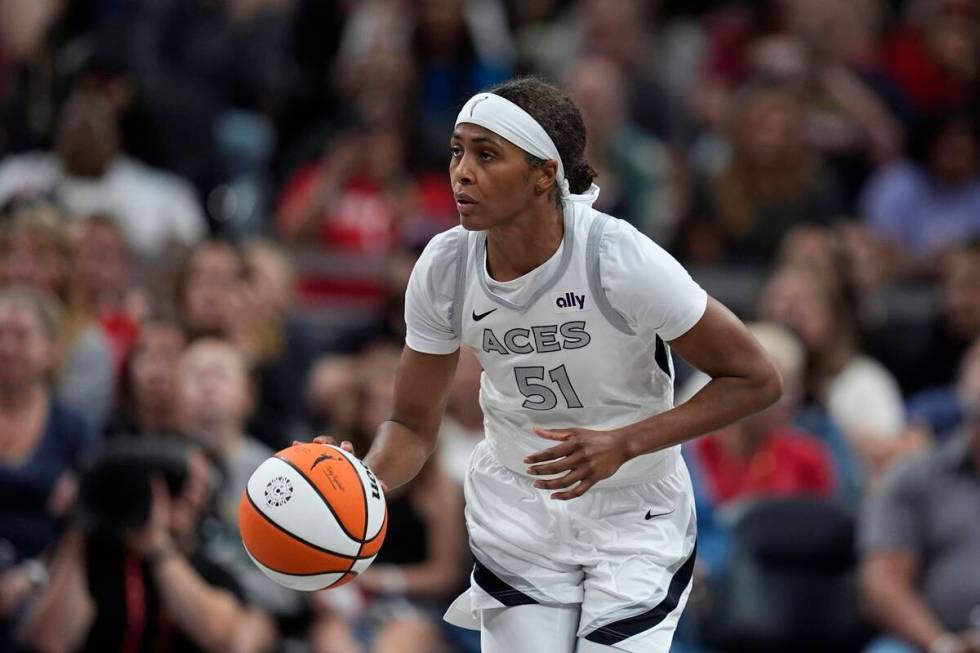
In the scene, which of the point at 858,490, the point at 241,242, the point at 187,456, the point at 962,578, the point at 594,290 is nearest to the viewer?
the point at 594,290

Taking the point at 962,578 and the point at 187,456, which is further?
the point at 962,578

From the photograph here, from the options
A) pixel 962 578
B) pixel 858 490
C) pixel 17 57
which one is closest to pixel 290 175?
pixel 17 57

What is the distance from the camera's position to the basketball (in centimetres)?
439

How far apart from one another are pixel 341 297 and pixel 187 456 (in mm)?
3451

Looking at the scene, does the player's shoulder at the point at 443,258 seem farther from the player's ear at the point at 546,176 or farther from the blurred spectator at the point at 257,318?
the blurred spectator at the point at 257,318

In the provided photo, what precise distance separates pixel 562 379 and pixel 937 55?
7.62m

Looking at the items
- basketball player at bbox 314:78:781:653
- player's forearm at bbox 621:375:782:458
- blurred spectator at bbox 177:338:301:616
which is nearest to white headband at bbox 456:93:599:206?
basketball player at bbox 314:78:781:653

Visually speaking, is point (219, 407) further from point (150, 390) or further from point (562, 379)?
point (562, 379)

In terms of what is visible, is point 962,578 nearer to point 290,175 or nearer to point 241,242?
point 241,242

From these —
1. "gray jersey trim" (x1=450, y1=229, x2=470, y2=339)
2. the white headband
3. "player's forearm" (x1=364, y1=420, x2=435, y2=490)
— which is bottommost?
"player's forearm" (x1=364, y1=420, x2=435, y2=490)

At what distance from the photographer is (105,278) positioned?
334 inches

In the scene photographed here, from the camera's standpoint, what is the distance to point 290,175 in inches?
421

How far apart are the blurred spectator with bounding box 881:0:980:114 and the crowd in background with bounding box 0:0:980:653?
0.08 feet

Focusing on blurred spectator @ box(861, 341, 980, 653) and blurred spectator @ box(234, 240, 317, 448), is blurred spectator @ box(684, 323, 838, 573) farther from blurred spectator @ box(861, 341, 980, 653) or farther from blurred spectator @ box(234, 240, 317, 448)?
blurred spectator @ box(234, 240, 317, 448)
